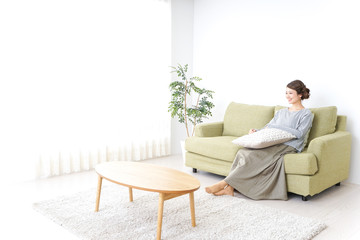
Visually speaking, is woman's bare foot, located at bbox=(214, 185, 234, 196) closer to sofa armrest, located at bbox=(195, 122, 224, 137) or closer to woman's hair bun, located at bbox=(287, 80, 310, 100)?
sofa armrest, located at bbox=(195, 122, 224, 137)

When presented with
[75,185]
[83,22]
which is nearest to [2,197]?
[75,185]

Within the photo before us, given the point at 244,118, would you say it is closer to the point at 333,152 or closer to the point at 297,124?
the point at 297,124

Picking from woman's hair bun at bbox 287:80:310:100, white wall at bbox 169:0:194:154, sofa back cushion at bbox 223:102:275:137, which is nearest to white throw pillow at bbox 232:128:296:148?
woman's hair bun at bbox 287:80:310:100

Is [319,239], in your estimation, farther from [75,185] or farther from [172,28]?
[172,28]

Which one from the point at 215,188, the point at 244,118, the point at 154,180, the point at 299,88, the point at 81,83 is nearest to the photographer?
the point at 154,180

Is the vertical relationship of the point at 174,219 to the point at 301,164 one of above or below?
below

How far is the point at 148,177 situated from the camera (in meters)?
2.71

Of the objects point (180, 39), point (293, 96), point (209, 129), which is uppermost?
point (180, 39)

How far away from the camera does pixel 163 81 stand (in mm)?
5086

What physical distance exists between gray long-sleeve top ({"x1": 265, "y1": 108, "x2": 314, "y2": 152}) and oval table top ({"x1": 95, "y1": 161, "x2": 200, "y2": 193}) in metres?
1.32

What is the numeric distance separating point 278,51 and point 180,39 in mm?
1571

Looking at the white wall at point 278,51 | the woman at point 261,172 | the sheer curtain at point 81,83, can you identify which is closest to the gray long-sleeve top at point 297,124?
the woman at point 261,172

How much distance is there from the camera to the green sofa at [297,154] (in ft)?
10.7

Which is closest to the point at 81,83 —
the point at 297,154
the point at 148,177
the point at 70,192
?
the point at 70,192
